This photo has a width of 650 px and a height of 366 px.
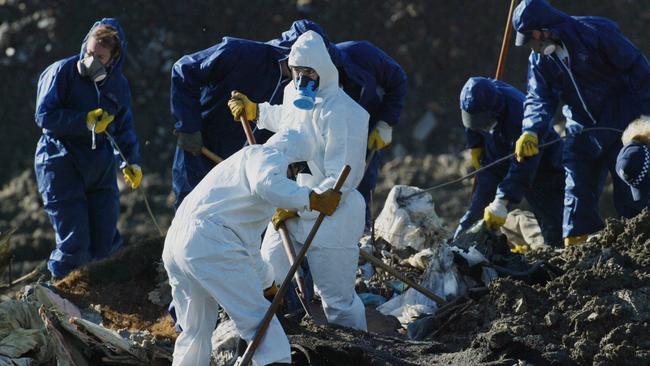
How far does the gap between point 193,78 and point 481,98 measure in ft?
7.11

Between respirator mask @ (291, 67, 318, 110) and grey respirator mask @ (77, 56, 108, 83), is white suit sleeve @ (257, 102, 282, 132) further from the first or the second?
grey respirator mask @ (77, 56, 108, 83)

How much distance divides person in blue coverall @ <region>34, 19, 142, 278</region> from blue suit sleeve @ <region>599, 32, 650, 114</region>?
328cm

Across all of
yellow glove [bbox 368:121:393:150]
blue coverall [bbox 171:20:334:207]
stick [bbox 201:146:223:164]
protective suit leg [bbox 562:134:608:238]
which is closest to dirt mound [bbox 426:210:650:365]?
protective suit leg [bbox 562:134:608:238]

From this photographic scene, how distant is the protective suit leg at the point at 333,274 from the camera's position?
8570mm

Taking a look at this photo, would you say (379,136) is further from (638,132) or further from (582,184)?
(638,132)

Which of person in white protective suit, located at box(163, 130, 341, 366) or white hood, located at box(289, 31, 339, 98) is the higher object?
white hood, located at box(289, 31, 339, 98)

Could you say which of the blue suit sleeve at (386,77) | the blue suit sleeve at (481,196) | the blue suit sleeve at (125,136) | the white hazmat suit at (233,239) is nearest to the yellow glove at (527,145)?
the blue suit sleeve at (386,77)

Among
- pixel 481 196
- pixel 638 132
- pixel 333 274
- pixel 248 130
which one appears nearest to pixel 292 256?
pixel 333 274

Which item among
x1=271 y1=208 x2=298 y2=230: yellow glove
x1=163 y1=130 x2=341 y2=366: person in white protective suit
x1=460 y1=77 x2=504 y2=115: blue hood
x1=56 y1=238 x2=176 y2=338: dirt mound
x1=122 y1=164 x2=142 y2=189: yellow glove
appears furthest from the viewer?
x1=460 y1=77 x2=504 y2=115: blue hood

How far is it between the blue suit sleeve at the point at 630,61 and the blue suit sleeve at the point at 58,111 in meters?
3.54

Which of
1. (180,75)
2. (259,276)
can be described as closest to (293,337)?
(259,276)

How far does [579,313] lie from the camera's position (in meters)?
8.12

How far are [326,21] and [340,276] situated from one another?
32.8 feet

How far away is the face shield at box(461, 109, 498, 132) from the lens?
10.9 m
